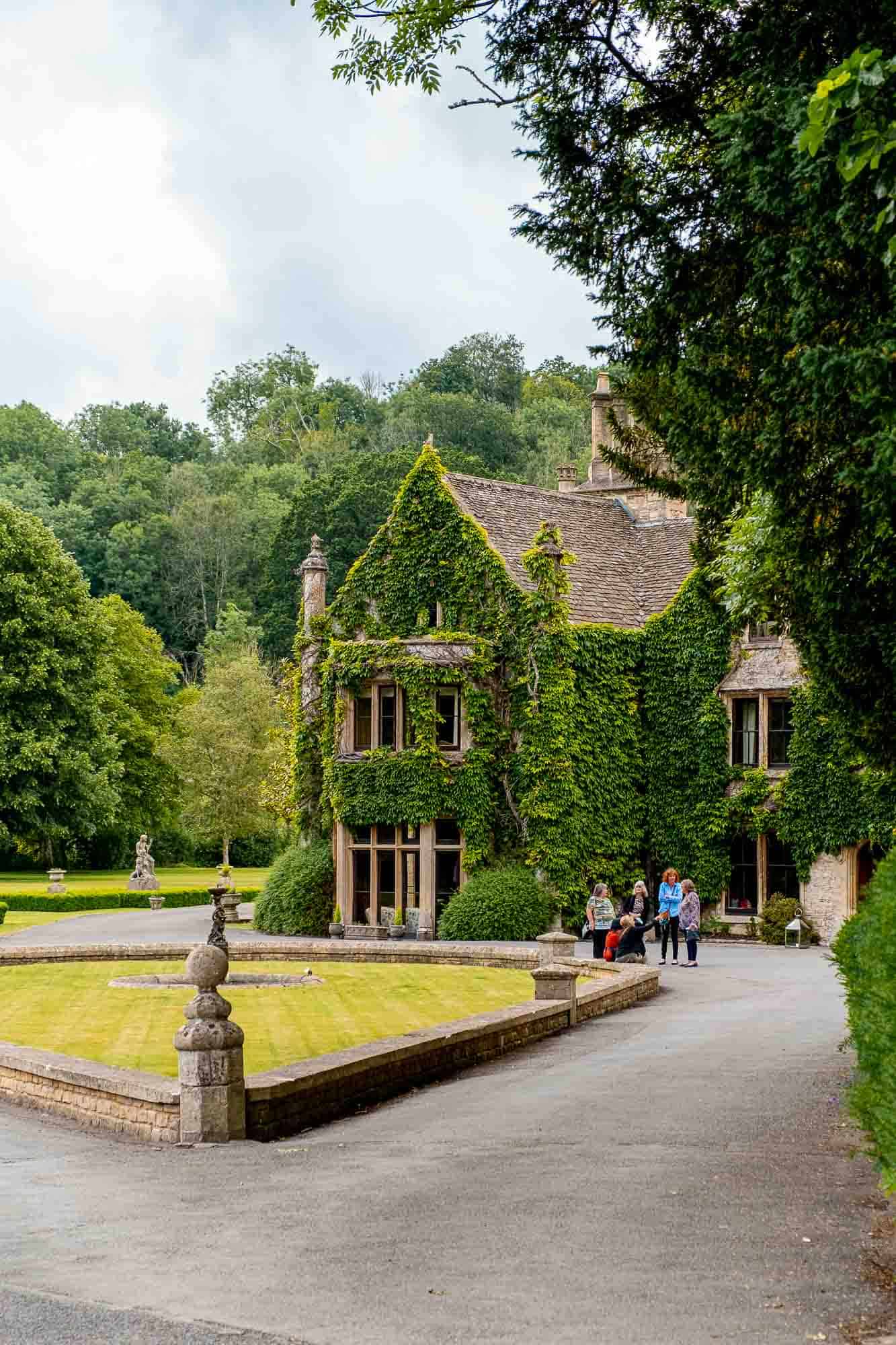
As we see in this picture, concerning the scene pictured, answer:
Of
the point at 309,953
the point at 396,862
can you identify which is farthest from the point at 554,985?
the point at 396,862

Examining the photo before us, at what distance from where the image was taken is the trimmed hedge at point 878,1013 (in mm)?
7973

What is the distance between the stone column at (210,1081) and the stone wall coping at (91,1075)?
0.86ft

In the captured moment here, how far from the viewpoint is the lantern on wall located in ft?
112

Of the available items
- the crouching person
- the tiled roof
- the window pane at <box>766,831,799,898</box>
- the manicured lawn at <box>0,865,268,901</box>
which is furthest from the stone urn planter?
the crouching person

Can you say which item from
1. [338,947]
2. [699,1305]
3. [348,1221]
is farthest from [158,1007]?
[699,1305]

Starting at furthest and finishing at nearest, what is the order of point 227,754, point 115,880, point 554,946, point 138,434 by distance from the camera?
point 138,434, point 227,754, point 115,880, point 554,946

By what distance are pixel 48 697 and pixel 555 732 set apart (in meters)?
25.6

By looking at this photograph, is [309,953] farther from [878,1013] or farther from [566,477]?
[566,477]

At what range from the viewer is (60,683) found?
5441 cm

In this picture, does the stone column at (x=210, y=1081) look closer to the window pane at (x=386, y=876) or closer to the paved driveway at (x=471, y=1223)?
the paved driveway at (x=471, y=1223)

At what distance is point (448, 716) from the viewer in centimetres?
3678

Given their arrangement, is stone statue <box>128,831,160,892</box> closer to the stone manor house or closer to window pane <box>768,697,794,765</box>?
the stone manor house

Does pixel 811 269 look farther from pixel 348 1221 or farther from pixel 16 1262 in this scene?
pixel 16 1262

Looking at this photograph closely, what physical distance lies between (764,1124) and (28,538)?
1842 inches
